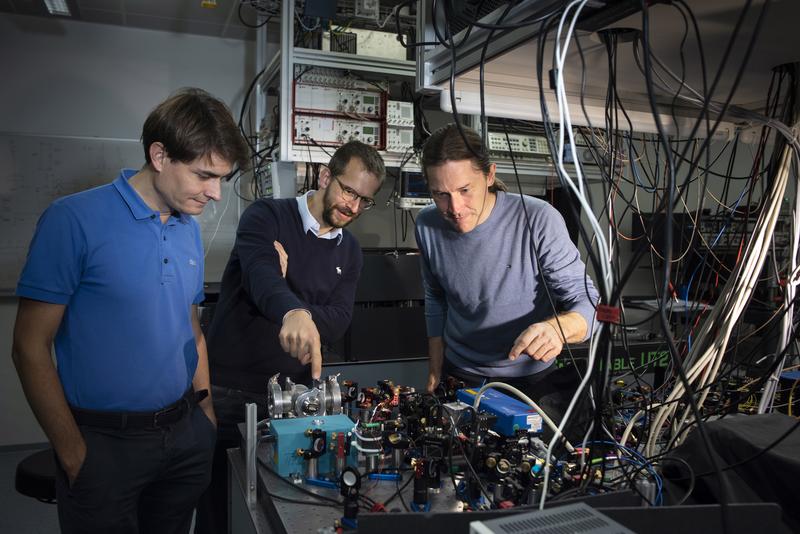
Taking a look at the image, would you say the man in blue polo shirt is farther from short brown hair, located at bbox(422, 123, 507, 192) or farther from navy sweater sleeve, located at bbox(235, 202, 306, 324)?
short brown hair, located at bbox(422, 123, 507, 192)

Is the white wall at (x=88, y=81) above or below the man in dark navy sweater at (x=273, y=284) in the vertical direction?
above

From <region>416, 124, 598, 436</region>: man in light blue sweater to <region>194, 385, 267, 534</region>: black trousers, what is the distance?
678mm

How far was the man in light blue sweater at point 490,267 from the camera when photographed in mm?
1691

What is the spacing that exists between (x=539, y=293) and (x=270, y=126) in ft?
7.34

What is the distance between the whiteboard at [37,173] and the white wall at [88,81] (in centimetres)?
8

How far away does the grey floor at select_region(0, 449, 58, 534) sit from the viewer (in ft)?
9.21

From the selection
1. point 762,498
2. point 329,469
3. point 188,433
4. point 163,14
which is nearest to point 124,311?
point 188,433

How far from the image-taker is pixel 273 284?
1.62 metres

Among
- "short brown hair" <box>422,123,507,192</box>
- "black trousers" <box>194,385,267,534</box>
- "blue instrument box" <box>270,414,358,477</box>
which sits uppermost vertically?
"short brown hair" <box>422,123,507,192</box>

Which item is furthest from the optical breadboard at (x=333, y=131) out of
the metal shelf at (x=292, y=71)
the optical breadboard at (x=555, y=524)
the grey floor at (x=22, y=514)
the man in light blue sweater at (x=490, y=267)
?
the optical breadboard at (x=555, y=524)

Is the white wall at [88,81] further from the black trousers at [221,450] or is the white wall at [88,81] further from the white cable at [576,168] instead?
the white cable at [576,168]

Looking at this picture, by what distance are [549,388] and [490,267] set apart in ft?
1.37

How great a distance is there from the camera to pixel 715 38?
93cm

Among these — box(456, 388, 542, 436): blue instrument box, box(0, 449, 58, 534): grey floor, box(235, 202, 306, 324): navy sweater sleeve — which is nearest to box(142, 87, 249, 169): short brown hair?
box(235, 202, 306, 324): navy sweater sleeve
